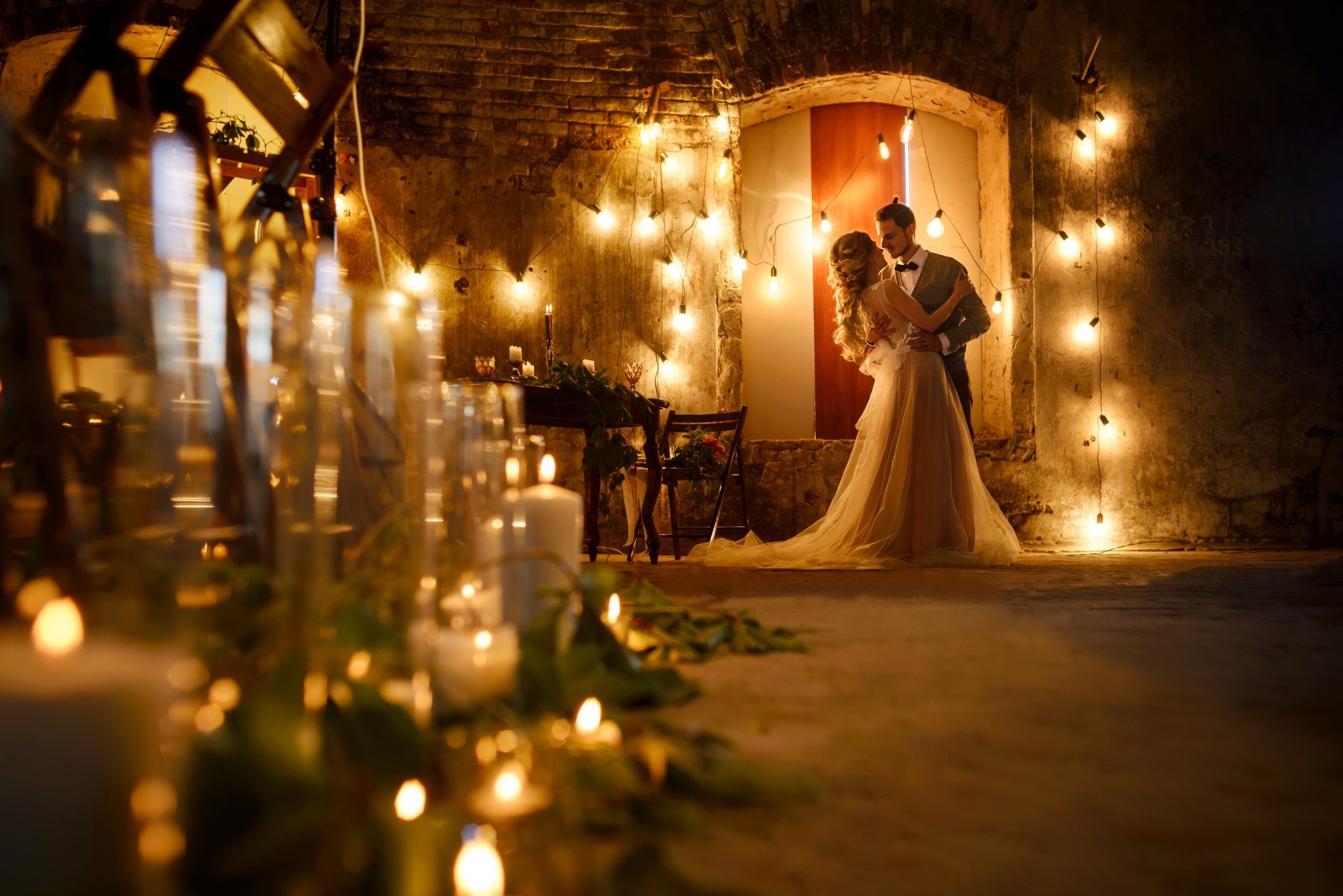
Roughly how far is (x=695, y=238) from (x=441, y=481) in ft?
16.0

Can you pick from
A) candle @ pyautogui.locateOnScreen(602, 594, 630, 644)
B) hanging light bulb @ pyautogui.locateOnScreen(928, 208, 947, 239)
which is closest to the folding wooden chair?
hanging light bulb @ pyautogui.locateOnScreen(928, 208, 947, 239)

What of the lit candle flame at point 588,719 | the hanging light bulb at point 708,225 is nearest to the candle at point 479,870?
the lit candle flame at point 588,719

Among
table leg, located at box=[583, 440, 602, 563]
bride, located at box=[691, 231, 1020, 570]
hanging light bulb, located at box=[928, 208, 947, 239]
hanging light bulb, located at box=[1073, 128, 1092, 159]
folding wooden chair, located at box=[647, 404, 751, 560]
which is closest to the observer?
bride, located at box=[691, 231, 1020, 570]

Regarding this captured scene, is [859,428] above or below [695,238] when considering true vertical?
→ below

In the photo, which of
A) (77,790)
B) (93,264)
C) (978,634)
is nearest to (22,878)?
(77,790)

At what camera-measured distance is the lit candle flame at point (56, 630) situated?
343mm

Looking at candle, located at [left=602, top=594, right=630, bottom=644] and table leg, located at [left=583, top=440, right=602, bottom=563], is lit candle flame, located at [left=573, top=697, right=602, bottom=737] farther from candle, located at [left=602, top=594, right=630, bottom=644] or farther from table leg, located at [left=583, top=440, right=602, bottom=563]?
table leg, located at [left=583, top=440, right=602, bottom=563]

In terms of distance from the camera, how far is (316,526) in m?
0.72

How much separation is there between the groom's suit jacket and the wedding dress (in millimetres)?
163

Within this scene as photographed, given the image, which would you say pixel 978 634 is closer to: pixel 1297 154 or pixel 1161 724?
pixel 1161 724

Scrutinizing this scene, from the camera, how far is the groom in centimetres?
435

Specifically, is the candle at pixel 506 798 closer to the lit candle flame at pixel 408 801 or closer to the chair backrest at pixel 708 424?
the lit candle flame at pixel 408 801

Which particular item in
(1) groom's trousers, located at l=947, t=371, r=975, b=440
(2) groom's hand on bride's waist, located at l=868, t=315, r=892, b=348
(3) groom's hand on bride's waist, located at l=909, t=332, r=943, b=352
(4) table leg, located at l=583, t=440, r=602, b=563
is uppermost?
(2) groom's hand on bride's waist, located at l=868, t=315, r=892, b=348

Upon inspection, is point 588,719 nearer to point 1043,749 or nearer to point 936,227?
point 1043,749
